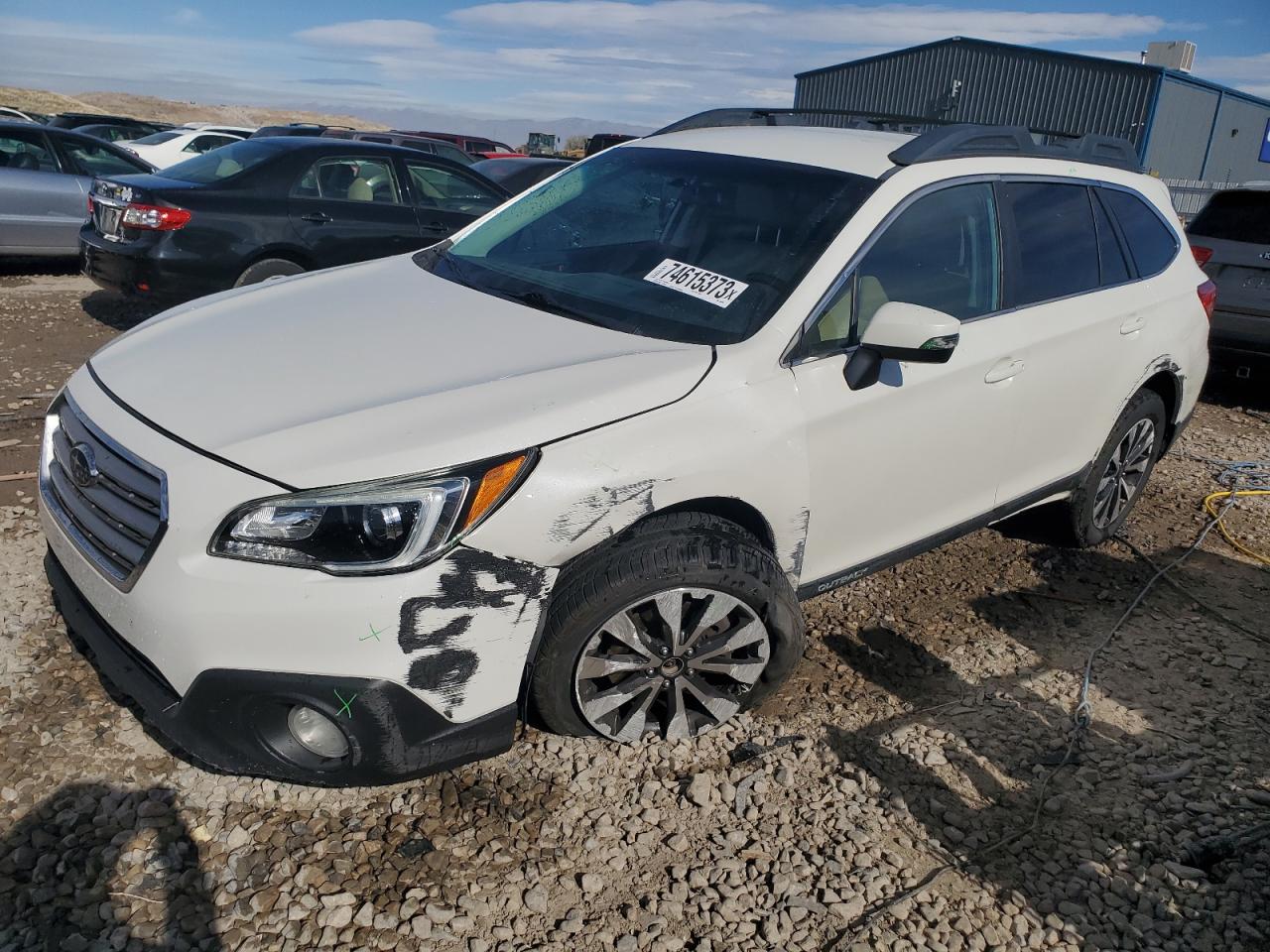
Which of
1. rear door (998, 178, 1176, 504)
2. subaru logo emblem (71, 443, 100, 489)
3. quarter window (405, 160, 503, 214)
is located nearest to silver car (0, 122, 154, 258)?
quarter window (405, 160, 503, 214)

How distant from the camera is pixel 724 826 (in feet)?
8.59

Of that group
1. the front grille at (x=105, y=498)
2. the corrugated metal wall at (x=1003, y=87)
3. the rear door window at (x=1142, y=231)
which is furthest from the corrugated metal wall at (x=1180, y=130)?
the front grille at (x=105, y=498)

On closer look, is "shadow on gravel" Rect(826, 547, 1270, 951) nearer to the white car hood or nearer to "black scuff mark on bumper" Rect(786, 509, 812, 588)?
"black scuff mark on bumper" Rect(786, 509, 812, 588)

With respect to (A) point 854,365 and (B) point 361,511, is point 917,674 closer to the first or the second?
(A) point 854,365

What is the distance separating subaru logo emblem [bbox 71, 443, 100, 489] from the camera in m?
2.45

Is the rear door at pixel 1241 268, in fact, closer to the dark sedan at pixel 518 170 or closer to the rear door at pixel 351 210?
the rear door at pixel 351 210

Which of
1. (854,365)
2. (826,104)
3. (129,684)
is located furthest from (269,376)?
(826,104)

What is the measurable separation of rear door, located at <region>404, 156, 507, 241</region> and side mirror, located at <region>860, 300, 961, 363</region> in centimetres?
529

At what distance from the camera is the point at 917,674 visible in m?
3.47

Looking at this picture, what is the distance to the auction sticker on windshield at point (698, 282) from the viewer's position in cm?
294

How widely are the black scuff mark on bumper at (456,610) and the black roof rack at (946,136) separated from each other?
1906 mm

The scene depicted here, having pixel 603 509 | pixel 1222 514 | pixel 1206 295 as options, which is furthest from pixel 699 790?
pixel 1222 514

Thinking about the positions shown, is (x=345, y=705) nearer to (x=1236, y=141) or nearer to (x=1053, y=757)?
(x=1053, y=757)

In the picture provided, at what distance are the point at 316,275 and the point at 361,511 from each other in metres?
1.77
